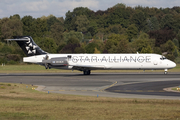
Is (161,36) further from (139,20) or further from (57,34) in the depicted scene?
(139,20)

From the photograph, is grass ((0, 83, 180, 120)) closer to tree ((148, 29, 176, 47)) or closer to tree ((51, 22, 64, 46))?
tree ((148, 29, 176, 47))

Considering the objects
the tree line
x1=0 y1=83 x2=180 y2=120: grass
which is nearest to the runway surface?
x1=0 y1=83 x2=180 y2=120: grass

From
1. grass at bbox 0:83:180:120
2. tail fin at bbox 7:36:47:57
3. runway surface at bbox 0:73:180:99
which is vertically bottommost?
runway surface at bbox 0:73:180:99

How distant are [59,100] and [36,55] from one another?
28289 mm

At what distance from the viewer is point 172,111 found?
15695mm

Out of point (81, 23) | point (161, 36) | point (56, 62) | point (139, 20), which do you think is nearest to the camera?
point (56, 62)

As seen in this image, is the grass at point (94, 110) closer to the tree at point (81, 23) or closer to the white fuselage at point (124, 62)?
the white fuselage at point (124, 62)

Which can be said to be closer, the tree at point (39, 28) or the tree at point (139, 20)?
the tree at point (39, 28)

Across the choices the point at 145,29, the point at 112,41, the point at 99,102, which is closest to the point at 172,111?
the point at 99,102

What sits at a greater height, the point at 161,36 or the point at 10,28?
the point at 10,28

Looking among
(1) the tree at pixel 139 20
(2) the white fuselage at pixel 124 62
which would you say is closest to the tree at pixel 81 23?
(1) the tree at pixel 139 20

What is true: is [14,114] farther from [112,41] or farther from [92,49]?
[112,41]

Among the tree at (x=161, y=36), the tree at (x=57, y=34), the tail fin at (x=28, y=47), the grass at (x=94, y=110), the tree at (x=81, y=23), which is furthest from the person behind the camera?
the tree at (x=81, y=23)

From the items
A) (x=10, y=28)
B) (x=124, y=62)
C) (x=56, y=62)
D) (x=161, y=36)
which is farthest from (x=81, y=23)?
(x=124, y=62)
